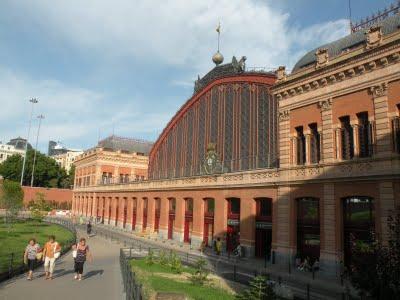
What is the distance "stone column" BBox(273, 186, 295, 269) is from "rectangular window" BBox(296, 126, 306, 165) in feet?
7.50

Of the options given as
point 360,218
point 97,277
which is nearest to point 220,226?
point 360,218

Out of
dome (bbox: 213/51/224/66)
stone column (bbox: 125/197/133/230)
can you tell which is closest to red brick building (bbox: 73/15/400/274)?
dome (bbox: 213/51/224/66)

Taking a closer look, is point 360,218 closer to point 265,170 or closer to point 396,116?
point 396,116

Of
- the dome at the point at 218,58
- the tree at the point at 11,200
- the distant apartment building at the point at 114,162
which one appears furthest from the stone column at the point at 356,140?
the distant apartment building at the point at 114,162

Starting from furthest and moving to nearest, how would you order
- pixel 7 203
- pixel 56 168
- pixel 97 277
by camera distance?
pixel 56 168 → pixel 7 203 → pixel 97 277

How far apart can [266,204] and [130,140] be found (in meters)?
64.1

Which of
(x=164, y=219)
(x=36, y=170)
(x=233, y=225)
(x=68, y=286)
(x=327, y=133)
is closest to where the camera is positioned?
(x=68, y=286)

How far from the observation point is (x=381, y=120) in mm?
23125

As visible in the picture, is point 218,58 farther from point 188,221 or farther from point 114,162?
point 114,162

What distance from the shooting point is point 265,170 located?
31.3 m

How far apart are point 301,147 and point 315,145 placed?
142 centimetres

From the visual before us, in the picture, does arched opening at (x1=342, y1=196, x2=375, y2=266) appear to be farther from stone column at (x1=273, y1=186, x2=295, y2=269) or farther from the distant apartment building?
the distant apartment building

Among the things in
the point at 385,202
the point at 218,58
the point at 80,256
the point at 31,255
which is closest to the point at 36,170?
the point at 218,58

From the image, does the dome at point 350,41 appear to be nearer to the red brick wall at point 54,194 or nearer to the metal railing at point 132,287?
the metal railing at point 132,287
